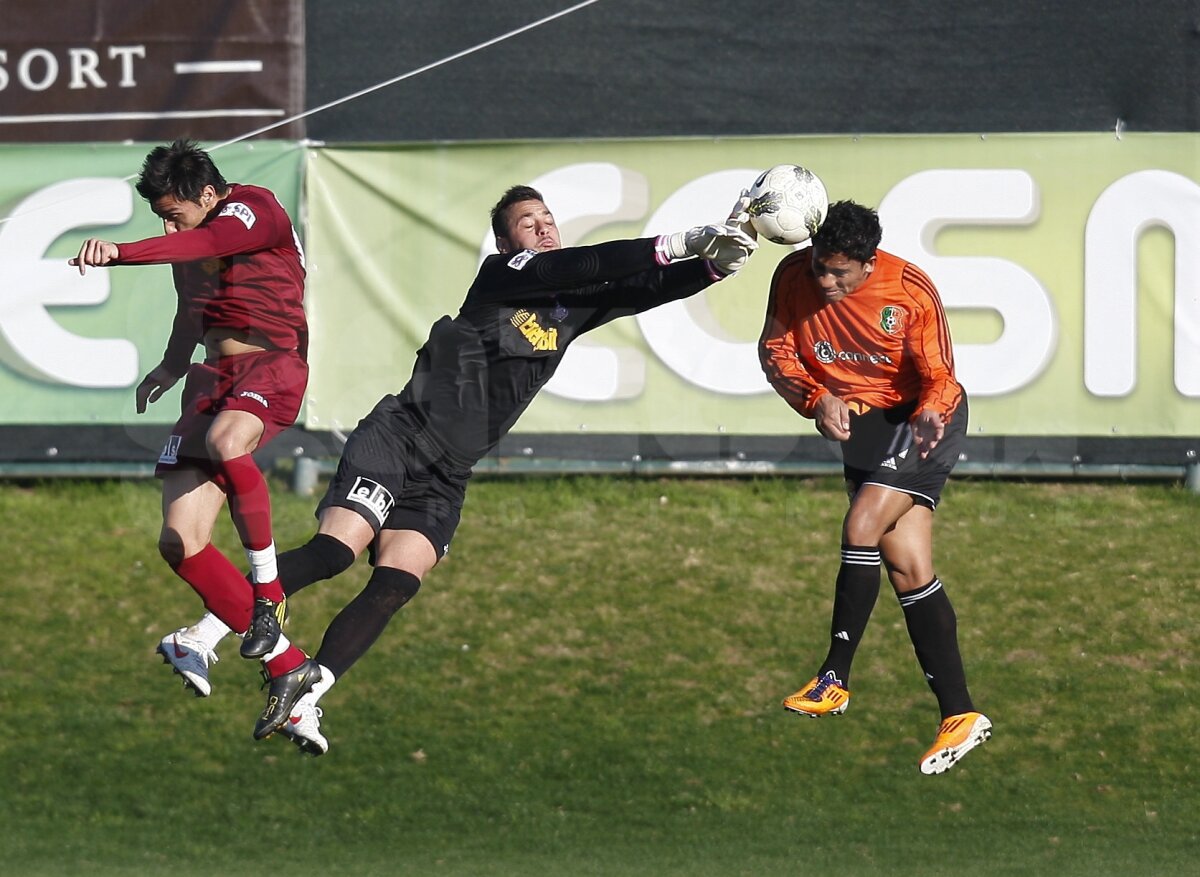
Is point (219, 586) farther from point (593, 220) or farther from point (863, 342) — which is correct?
point (593, 220)

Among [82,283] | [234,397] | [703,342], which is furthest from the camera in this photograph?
[82,283]

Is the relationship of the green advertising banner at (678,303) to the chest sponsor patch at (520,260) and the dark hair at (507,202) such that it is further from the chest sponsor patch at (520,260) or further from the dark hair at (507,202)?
the chest sponsor patch at (520,260)

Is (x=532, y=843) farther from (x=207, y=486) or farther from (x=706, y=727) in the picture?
(x=207, y=486)

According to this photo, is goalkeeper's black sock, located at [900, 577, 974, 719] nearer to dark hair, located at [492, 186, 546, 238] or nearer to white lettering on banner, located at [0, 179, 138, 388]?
dark hair, located at [492, 186, 546, 238]

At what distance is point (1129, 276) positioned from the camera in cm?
1179

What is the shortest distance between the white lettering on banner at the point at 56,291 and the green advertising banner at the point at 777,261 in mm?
1377

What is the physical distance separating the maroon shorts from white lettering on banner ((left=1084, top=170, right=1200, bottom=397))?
6.11 meters

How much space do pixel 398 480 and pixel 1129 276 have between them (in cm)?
606

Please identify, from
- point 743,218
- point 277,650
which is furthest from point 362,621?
point 743,218

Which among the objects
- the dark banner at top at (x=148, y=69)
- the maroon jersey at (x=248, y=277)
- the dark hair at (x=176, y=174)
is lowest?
the maroon jersey at (x=248, y=277)

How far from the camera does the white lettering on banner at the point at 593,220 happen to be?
12.0 m

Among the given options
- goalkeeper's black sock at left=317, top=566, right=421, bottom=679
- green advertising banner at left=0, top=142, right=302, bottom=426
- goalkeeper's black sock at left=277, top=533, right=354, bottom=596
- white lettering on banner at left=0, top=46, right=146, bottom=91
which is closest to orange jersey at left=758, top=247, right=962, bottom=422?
goalkeeper's black sock at left=317, top=566, right=421, bottom=679

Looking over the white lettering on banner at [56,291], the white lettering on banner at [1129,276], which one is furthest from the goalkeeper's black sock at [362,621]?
the white lettering on banner at [1129,276]

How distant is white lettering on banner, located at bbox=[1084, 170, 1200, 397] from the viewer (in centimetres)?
1176
